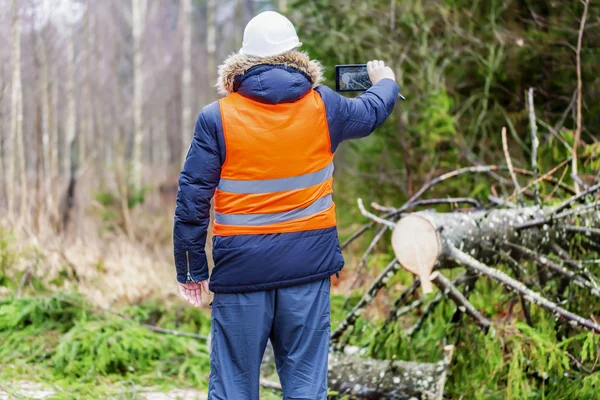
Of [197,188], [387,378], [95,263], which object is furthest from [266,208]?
[95,263]

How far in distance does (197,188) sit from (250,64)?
0.56 m

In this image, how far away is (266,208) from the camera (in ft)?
9.58

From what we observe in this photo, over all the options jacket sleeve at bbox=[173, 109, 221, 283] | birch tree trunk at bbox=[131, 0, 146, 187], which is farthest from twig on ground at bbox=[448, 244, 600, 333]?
birch tree trunk at bbox=[131, 0, 146, 187]

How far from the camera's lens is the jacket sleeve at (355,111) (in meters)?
3.00

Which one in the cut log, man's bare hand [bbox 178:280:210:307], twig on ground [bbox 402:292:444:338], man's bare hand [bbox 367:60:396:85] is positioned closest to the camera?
man's bare hand [bbox 178:280:210:307]

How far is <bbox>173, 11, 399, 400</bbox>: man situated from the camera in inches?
112

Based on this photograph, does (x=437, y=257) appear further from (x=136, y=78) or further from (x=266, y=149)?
(x=136, y=78)

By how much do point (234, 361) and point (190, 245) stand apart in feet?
1.81

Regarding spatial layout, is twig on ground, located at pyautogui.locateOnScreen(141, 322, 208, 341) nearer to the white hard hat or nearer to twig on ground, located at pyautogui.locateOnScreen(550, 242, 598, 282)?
twig on ground, located at pyautogui.locateOnScreen(550, 242, 598, 282)


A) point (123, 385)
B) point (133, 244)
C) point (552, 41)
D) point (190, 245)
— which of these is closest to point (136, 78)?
point (133, 244)

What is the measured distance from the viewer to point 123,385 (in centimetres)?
445

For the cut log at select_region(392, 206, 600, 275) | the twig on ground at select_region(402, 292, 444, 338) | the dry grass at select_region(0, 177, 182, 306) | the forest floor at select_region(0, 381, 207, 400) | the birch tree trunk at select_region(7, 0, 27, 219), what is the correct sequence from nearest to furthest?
the cut log at select_region(392, 206, 600, 275) < the forest floor at select_region(0, 381, 207, 400) < the twig on ground at select_region(402, 292, 444, 338) < the dry grass at select_region(0, 177, 182, 306) < the birch tree trunk at select_region(7, 0, 27, 219)

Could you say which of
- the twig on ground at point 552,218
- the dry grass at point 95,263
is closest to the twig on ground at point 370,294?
the twig on ground at point 552,218

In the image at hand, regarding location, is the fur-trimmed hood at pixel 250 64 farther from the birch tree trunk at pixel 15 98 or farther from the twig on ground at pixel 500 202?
the birch tree trunk at pixel 15 98
